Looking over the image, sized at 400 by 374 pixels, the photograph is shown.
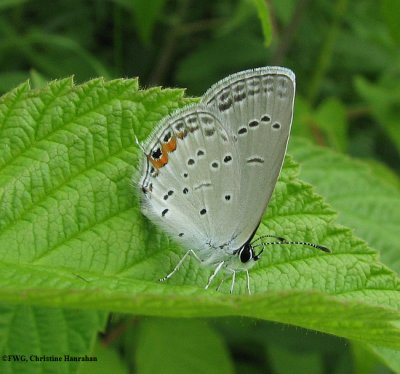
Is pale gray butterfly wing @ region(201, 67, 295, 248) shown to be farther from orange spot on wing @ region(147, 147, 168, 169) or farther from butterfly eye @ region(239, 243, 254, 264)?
orange spot on wing @ region(147, 147, 168, 169)

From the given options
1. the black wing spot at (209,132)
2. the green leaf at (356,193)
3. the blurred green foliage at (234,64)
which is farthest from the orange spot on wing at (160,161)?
the blurred green foliage at (234,64)

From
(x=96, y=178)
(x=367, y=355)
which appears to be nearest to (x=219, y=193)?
(x=96, y=178)

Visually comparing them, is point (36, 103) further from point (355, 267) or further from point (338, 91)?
point (338, 91)

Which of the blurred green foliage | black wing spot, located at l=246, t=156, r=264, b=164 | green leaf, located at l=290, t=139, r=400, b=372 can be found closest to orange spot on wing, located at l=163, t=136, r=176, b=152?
black wing spot, located at l=246, t=156, r=264, b=164

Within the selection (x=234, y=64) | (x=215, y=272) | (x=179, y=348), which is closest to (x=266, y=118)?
(x=215, y=272)

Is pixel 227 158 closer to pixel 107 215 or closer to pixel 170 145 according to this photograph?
pixel 170 145

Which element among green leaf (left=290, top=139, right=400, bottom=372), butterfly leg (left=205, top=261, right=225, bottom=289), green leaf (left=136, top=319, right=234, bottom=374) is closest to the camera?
butterfly leg (left=205, top=261, right=225, bottom=289)

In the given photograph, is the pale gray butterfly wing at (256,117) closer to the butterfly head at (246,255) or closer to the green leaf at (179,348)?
the butterfly head at (246,255)

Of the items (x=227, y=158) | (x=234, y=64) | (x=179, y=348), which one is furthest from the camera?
(x=234, y=64)
